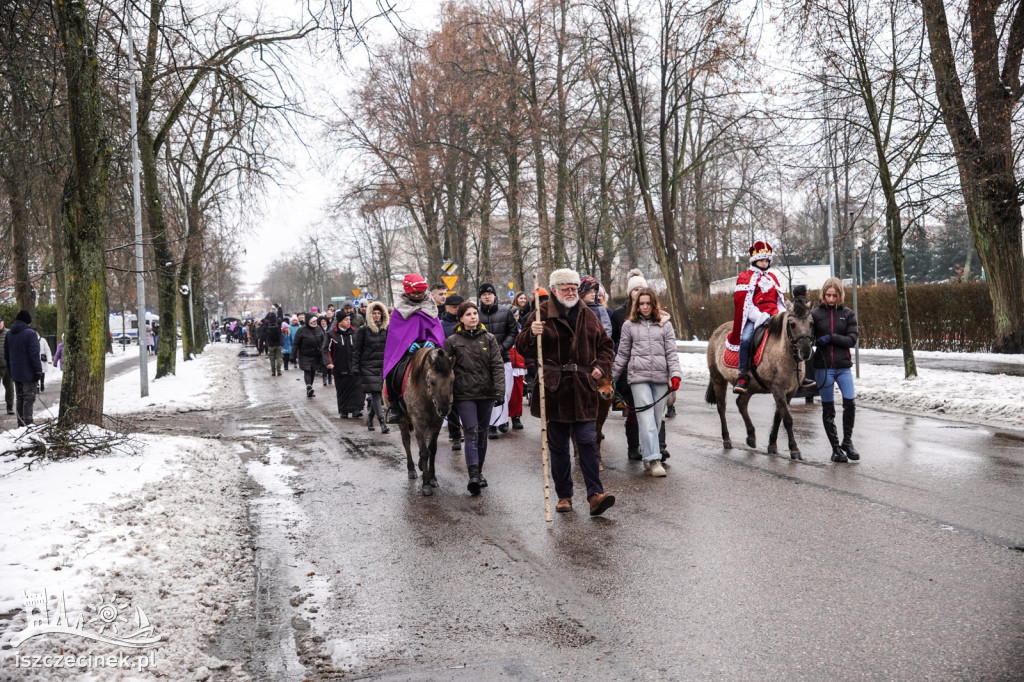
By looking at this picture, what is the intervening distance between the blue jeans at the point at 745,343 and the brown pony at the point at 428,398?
12.8 feet

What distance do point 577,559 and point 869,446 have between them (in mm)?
5779

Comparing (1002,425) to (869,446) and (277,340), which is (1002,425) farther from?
(277,340)

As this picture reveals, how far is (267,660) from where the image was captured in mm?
4527

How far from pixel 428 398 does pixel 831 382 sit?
4526mm

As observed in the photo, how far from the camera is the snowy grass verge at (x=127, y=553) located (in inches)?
175

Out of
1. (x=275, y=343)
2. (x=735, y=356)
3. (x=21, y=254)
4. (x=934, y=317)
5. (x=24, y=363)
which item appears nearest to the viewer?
(x=735, y=356)

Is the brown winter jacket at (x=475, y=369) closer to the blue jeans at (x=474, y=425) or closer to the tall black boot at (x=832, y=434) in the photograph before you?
the blue jeans at (x=474, y=425)

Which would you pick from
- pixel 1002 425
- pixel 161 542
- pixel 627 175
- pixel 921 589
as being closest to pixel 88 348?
pixel 161 542

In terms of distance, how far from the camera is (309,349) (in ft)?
69.9

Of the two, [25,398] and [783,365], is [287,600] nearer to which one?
[783,365]

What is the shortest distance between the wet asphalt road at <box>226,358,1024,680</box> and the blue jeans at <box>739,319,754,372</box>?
120cm

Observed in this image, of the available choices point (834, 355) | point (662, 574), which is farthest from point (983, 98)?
point (662, 574)

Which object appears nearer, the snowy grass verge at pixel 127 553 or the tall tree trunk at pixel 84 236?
the snowy grass verge at pixel 127 553

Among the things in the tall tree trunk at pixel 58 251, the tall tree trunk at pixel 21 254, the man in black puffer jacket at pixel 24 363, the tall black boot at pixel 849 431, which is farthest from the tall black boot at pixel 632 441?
the tall tree trunk at pixel 58 251
